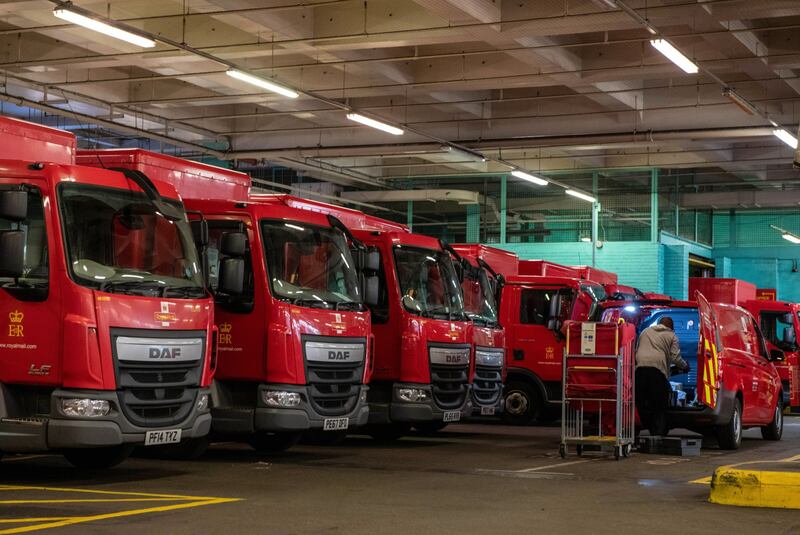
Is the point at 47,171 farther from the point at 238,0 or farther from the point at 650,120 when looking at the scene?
the point at 650,120

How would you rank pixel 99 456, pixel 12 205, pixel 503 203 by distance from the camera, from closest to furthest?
1. pixel 12 205
2. pixel 99 456
3. pixel 503 203

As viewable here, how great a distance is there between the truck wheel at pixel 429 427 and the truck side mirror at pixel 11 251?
8.63 m

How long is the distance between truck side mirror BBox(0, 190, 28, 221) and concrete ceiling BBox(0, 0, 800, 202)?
9819 millimetres

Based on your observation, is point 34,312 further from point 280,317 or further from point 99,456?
point 280,317

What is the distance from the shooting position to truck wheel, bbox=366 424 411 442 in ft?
53.9

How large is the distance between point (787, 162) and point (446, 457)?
22049mm

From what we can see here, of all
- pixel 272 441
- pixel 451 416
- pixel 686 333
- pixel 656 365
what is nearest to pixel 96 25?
pixel 272 441

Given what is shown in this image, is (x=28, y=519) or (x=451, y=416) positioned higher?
(x=451, y=416)

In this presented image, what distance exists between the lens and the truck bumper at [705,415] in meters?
14.9

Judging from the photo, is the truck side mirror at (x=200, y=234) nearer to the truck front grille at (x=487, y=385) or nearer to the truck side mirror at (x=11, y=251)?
the truck side mirror at (x=11, y=251)

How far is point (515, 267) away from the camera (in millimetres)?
20906

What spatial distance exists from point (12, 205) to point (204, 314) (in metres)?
2.09

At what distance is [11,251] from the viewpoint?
9.42 m

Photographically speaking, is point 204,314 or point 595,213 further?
point 595,213
